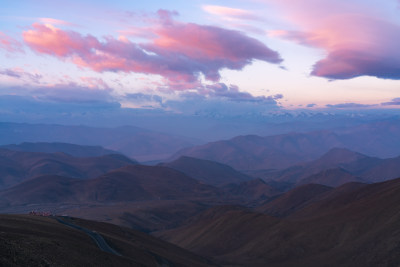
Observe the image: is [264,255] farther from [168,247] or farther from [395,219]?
[395,219]

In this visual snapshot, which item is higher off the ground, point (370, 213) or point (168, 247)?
point (370, 213)

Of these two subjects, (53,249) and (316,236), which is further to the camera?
(316,236)

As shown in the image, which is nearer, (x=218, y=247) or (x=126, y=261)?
(x=126, y=261)

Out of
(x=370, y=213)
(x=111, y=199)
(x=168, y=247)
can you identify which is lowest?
(x=111, y=199)

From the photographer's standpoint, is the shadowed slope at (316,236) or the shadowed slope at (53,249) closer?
the shadowed slope at (53,249)

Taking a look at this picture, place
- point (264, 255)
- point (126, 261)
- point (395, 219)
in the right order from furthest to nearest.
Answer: point (264, 255), point (395, 219), point (126, 261)

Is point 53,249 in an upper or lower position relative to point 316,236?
upper

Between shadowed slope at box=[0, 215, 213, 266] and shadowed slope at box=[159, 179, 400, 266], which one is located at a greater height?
shadowed slope at box=[0, 215, 213, 266]

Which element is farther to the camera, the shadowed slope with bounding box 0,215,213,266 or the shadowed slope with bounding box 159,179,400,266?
the shadowed slope with bounding box 159,179,400,266

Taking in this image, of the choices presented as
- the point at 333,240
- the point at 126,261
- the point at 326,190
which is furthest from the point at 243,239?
the point at 326,190

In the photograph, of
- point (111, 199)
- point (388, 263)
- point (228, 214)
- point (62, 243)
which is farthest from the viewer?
point (111, 199)

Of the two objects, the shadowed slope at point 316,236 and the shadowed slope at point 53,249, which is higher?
the shadowed slope at point 53,249
